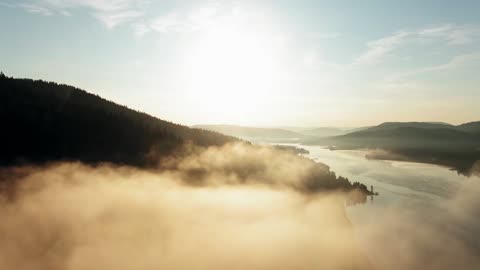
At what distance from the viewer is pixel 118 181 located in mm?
129500

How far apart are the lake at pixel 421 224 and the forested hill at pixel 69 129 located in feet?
254

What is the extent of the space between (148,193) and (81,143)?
27.6m

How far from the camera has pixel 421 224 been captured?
3600 inches

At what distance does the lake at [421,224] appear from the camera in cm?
6969

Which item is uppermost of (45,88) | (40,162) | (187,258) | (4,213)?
(45,88)

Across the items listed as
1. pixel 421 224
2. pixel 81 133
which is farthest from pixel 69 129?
pixel 421 224

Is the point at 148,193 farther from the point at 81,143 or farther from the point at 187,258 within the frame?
the point at 187,258

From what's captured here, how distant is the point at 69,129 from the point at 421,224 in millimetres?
108825

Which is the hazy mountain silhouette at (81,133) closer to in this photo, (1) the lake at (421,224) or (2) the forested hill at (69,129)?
(2) the forested hill at (69,129)

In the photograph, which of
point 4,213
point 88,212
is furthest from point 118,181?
point 4,213

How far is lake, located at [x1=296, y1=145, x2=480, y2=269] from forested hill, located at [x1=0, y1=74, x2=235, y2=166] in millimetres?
77524

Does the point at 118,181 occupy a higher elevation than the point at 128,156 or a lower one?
lower

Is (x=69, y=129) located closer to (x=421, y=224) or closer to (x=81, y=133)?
(x=81, y=133)

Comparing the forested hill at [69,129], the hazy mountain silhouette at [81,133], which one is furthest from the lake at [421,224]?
the forested hill at [69,129]
